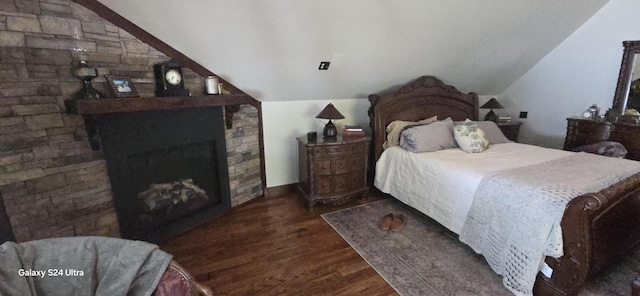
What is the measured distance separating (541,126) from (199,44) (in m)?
4.55

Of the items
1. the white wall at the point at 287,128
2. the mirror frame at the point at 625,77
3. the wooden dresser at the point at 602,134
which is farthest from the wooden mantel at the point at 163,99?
the mirror frame at the point at 625,77

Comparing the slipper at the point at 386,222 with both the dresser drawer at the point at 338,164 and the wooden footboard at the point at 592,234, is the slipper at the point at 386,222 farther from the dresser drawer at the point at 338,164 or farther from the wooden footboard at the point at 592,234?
the wooden footboard at the point at 592,234

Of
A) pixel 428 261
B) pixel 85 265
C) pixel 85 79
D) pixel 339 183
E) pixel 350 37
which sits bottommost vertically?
pixel 428 261

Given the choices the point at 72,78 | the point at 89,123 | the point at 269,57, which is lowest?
the point at 89,123

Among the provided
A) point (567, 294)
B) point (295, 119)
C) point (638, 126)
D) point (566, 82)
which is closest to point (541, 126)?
point (566, 82)

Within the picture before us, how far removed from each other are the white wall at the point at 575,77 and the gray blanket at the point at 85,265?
479 cm

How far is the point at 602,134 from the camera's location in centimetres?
321

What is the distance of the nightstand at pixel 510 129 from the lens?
3.99m

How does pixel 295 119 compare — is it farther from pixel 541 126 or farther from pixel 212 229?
pixel 541 126

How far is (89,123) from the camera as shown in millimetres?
1904

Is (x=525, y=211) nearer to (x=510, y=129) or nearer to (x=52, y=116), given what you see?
(x=510, y=129)

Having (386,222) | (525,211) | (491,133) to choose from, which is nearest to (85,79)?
(386,222)

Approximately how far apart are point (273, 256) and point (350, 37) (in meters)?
1.95

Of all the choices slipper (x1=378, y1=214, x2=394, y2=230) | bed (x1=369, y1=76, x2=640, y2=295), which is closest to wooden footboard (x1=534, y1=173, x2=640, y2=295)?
bed (x1=369, y1=76, x2=640, y2=295)
